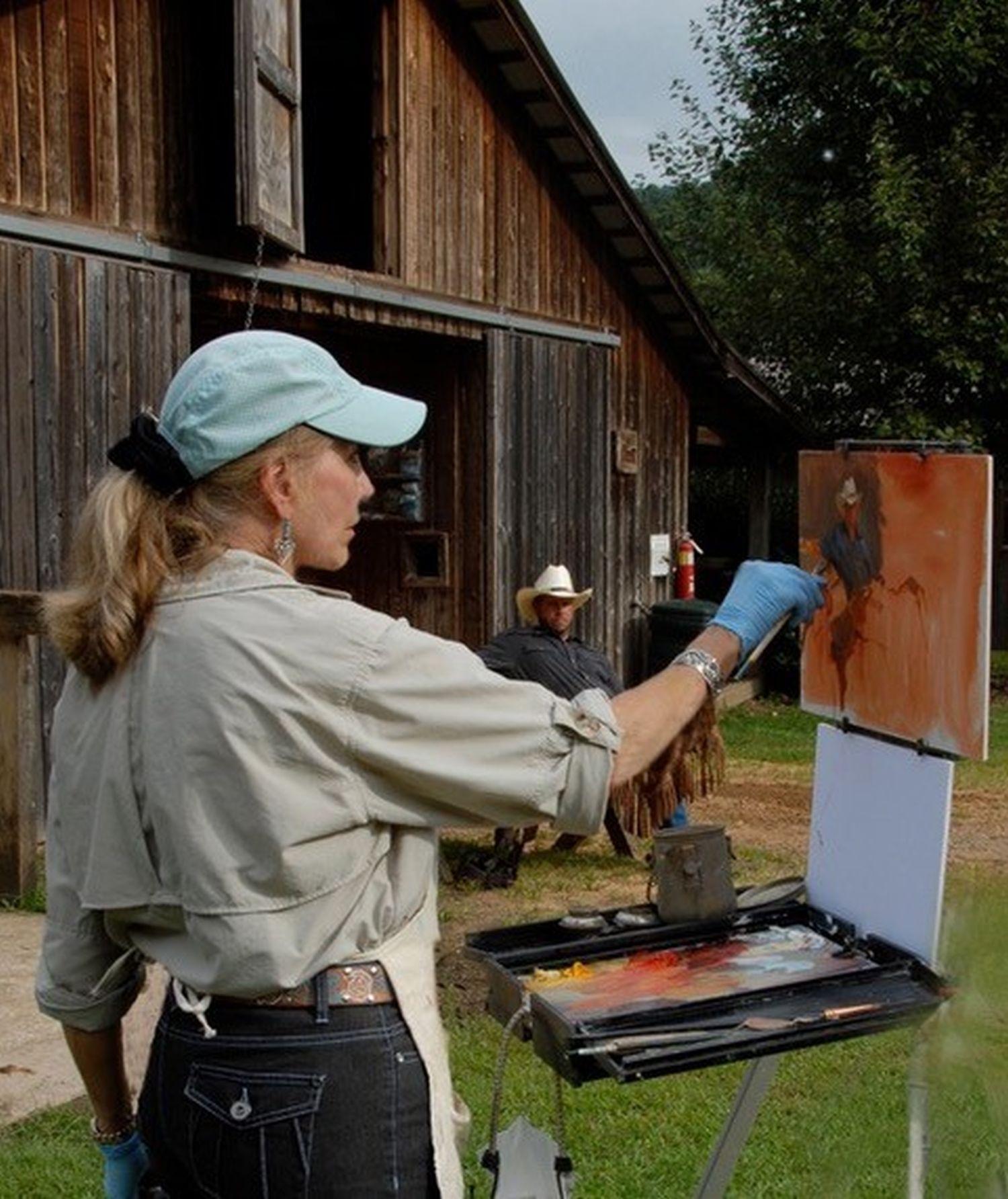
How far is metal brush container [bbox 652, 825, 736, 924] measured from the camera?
116 inches

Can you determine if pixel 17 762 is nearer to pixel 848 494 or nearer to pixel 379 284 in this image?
pixel 379 284

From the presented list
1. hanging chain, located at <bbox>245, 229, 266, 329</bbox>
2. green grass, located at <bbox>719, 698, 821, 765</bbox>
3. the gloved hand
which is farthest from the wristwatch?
green grass, located at <bbox>719, 698, 821, 765</bbox>

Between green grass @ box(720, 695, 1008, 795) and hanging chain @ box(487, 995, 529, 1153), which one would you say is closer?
hanging chain @ box(487, 995, 529, 1153)

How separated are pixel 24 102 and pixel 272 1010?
5.66 m

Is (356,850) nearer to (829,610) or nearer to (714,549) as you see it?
(829,610)

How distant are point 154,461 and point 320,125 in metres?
10.3

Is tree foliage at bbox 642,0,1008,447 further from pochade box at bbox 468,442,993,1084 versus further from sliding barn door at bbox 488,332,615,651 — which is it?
pochade box at bbox 468,442,993,1084

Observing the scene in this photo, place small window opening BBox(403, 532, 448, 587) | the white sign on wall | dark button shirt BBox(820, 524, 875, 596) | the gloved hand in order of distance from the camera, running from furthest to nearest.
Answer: the white sign on wall < small window opening BBox(403, 532, 448, 587) < dark button shirt BBox(820, 524, 875, 596) < the gloved hand

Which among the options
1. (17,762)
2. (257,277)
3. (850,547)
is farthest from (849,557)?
(257,277)

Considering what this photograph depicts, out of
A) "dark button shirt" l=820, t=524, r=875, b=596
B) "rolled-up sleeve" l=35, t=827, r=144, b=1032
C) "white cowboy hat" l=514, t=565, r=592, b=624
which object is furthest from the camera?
"white cowboy hat" l=514, t=565, r=592, b=624

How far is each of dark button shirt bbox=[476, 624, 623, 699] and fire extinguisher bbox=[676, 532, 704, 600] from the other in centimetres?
545

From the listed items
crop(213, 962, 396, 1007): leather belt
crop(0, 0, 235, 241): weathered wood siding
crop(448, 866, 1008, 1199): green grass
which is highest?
crop(0, 0, 235, 241): weathered wood siding

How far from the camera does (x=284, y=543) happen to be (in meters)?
2.09

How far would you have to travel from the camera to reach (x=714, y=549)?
17891mm
